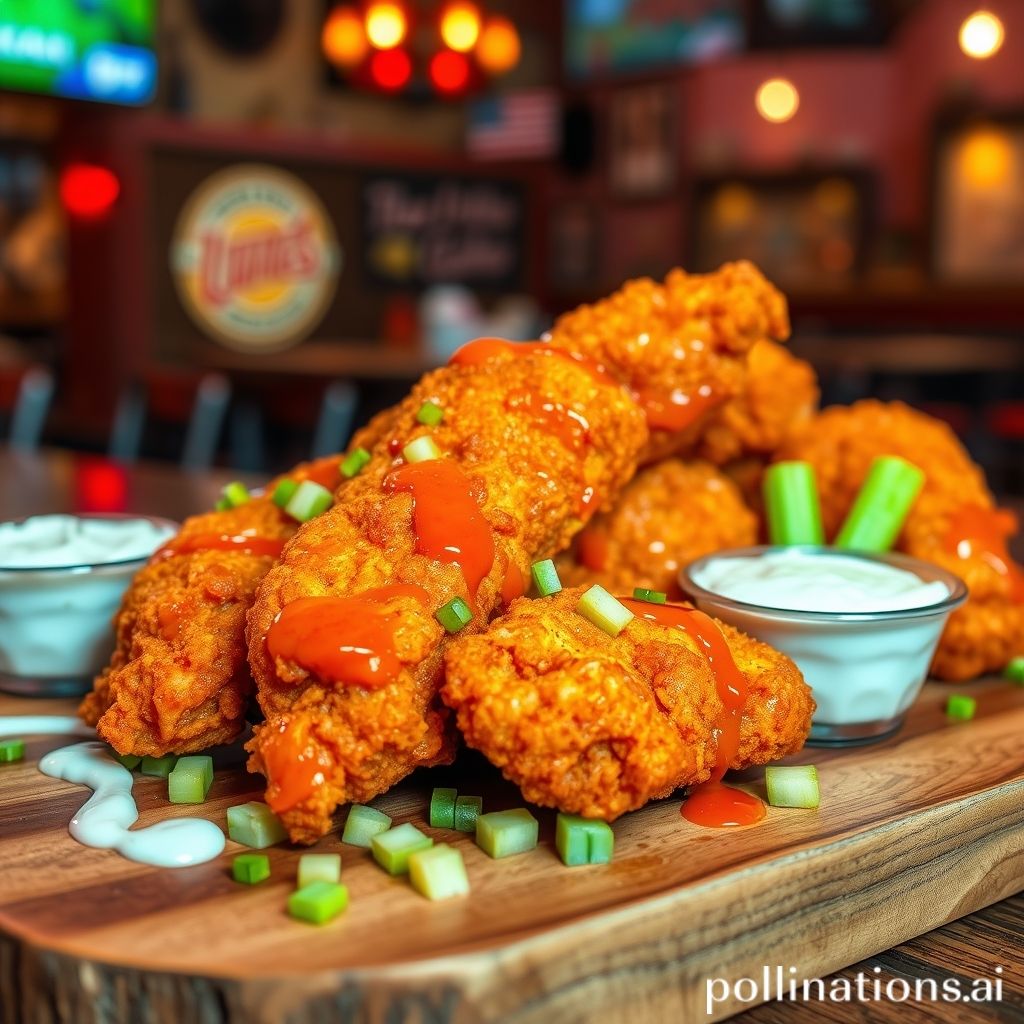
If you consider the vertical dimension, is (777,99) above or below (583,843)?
above

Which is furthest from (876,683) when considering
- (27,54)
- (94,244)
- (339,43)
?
(94,244)

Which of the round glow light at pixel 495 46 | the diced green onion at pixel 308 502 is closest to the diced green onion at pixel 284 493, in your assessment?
the diced green onion at pixel 308 502

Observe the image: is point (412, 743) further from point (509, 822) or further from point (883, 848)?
point (883, 848)

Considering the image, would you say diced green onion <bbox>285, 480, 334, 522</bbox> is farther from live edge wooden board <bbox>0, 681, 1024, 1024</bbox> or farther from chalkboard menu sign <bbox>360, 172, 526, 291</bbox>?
chalkboard menu sign <bbox>360, 172, 526, 291</bbox>

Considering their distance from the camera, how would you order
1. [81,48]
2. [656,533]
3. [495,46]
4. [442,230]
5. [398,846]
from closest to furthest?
[398,846] → [656,533] → [81,48] → [495,46] → [442,230]

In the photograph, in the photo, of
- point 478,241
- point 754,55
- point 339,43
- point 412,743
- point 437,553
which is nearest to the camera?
point 412,743

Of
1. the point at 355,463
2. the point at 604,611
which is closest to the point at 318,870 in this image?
the point at 604,611

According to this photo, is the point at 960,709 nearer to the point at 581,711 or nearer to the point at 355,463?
the point at 581,711
